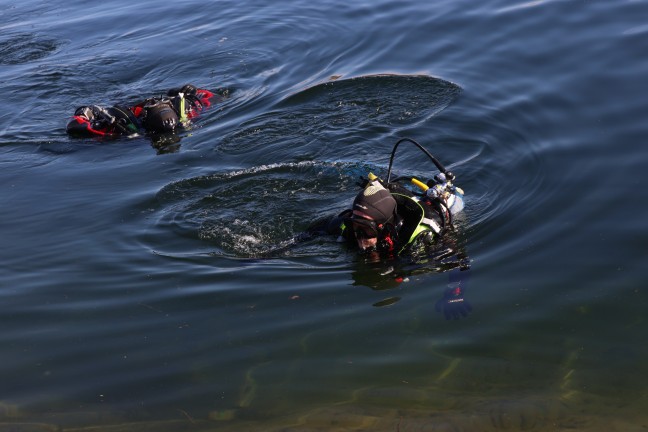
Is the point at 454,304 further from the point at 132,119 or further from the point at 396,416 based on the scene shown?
the point at 132,119

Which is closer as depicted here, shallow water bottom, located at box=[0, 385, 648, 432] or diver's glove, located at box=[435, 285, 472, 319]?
shallow water bottom, located at box=[0, 385, 648, 432]

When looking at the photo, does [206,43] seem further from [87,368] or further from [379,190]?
[87,368]

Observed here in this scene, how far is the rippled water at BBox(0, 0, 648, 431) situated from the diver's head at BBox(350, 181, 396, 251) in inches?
11.9

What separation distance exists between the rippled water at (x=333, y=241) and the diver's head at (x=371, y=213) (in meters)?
0.30

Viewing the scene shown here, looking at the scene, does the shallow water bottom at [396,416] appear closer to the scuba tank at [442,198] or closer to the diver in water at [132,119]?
the scuba tank at [442,198]

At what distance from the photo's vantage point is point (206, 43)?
1394 centimetres

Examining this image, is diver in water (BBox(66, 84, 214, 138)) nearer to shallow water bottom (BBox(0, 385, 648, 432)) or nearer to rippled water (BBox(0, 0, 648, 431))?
rippled water (BBox(0, 0, 648, 431))

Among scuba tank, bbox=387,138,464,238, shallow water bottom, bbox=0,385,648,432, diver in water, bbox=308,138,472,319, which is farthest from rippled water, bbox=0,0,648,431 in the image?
scuba tank, bbox=387,138,464,238

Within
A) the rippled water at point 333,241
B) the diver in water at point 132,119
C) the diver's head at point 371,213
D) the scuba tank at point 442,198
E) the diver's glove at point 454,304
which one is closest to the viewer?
the rippled water at point 333,241

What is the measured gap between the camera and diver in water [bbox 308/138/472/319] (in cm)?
588

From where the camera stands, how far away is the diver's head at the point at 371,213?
230 inches

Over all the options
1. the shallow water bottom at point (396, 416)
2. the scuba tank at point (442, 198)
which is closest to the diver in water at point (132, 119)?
the scuba tank at point (442, 198)

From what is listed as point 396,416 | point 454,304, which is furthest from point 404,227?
point 396,416

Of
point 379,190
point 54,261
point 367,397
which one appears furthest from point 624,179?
point 54,261
